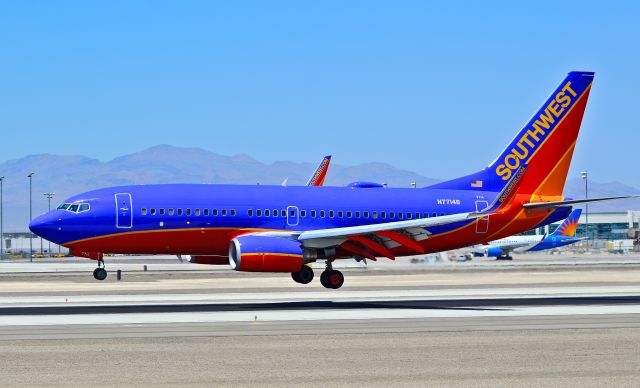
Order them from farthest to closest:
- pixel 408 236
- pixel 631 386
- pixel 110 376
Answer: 1. pixel 408 236
2. pixel 110 376
3. pixel 631 386

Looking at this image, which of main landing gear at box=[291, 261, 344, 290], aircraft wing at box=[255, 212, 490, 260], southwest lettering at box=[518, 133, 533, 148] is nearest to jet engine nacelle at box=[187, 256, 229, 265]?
aircraft wing at box=[255, 212, 490, 260]

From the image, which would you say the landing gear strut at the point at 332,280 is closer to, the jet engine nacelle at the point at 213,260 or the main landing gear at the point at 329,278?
the main landing gear at the point at 329,278

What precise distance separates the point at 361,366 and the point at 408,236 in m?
26.6

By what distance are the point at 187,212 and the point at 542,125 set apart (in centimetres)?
1827

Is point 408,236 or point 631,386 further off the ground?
point 408,236

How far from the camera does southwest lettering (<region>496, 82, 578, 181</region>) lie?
52.5 metres

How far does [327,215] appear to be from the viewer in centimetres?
4950

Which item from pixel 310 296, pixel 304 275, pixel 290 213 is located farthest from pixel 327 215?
pixel 310 296

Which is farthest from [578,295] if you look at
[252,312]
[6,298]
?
[6,298]

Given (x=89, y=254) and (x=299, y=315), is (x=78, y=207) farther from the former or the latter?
(x=299, y=315)

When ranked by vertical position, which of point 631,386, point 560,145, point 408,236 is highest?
point 560,145

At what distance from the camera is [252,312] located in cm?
3525

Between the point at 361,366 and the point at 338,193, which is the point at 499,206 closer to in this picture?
the point at 338,193

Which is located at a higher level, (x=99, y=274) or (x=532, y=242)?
(x=532, y=242)
